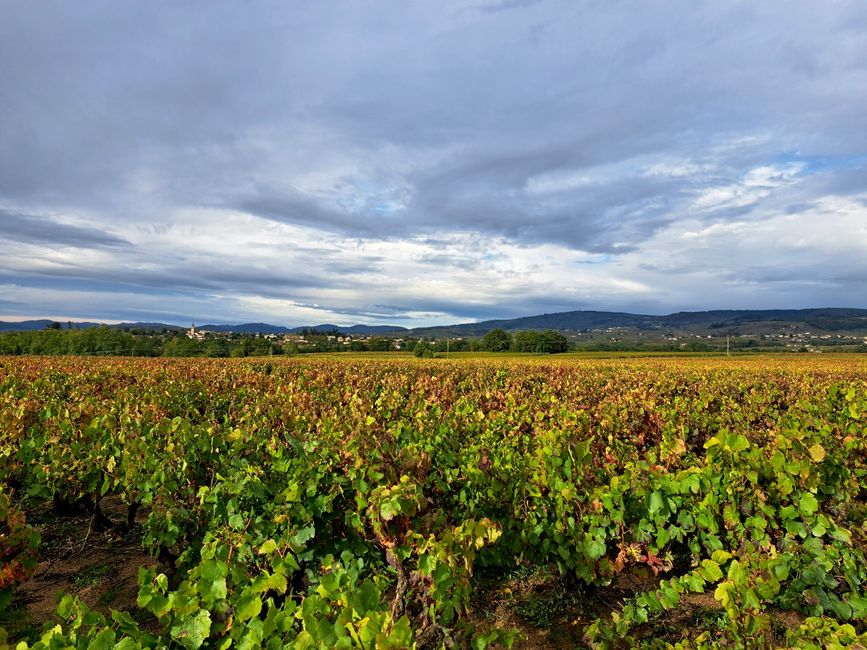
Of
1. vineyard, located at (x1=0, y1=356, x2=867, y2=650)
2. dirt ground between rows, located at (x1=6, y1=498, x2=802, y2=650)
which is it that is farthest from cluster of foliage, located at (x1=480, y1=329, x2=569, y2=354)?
dirt ground between rows, located at (x1=6, y1=498, x2=802, y2=650)

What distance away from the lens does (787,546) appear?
3.38m

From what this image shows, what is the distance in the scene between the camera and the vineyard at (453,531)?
231 centimetres

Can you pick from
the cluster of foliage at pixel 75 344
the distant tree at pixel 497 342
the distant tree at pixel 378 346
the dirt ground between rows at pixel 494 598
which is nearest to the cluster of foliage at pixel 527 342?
the distant tree at pixel 497 342

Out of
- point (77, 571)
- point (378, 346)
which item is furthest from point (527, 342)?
point (77, 571)

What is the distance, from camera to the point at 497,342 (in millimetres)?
70625

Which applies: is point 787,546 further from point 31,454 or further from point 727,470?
point 31,454

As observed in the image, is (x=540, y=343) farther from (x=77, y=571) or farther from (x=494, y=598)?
(x=77, y=571)

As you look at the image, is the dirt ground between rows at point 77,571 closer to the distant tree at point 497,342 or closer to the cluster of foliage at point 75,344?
the cluster of foliage at point 75,344

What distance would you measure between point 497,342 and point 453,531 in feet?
225

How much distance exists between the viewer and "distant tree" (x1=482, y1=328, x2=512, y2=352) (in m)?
69.5

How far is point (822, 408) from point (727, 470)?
475 cm

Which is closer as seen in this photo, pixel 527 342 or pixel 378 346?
pixel 527 342

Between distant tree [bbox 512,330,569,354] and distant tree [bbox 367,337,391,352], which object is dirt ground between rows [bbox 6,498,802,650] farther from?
distant tree [bbox 367,337,391,352]

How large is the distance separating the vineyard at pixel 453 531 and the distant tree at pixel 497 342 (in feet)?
207
